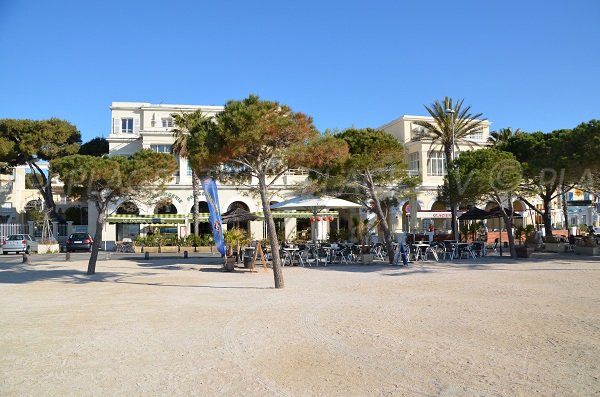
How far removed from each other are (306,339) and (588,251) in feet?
66.0

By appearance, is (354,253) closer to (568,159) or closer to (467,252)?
(467,252)

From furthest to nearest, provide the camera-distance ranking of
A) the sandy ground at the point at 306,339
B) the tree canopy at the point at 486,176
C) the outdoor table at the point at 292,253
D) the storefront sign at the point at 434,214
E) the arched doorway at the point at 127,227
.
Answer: the arched doorway at the point at 127,227 < the storefront sign at the point at 434,214 < the outdoor table at the point at 292,253 < the tree canopy at the point at 486,176 < the sandy ground at the point at 306,339

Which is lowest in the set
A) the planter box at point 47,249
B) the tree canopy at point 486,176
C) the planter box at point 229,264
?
the planter box at point 229,264

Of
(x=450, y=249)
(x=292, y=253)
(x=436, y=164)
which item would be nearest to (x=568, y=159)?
(x=450, y=249)

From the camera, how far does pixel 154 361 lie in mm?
6098

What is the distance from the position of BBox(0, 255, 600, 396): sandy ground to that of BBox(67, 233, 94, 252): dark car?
68.0 ft

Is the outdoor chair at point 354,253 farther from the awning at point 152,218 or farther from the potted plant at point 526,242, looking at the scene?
the awning at point 152,218

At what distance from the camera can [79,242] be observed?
33000 millimetres

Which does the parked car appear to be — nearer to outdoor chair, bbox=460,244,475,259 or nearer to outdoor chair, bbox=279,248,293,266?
outdoor chair, bbox=279,248,293,266

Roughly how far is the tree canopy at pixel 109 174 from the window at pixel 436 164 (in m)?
27.2

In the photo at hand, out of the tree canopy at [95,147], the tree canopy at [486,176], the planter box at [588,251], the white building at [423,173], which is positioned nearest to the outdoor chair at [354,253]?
the tree canopy at [486,176]

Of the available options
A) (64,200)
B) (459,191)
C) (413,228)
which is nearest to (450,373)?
(459,191)

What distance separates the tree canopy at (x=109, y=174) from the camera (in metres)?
16.7

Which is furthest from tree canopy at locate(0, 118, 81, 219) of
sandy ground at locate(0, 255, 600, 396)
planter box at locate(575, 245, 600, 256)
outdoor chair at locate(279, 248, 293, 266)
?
planter box at locate(575, 245, 600, 256)
